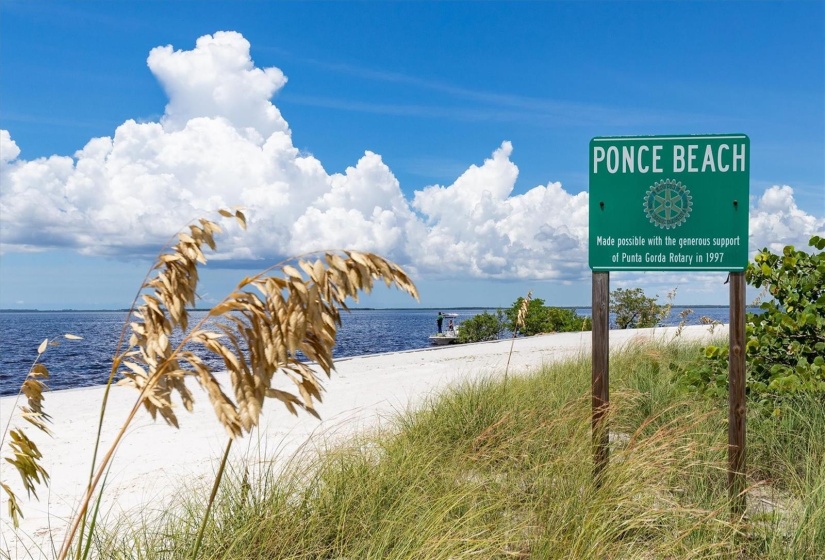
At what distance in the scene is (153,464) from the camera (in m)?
7.23

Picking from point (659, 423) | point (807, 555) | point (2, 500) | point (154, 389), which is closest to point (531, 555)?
point (807, 555)

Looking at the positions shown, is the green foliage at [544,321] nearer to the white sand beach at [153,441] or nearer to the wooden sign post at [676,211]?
the white sand beach at [153,441]

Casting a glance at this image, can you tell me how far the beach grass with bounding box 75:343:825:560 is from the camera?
3482 millimetres

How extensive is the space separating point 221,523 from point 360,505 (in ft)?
2.60

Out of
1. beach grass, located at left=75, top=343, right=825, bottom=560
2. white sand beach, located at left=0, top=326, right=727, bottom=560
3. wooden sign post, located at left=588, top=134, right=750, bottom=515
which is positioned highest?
wooden sign post, located at left=588, top=134, right=750, bottom=515

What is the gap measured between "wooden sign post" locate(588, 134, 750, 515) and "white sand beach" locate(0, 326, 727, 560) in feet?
8.93

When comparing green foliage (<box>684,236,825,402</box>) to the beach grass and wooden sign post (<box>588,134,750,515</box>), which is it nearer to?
the beach grass

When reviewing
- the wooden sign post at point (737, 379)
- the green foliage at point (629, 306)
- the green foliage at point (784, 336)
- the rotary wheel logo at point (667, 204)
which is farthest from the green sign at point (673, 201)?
the green foliage at point (629, 306)

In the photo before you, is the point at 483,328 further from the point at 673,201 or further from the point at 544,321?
the point at 673,201

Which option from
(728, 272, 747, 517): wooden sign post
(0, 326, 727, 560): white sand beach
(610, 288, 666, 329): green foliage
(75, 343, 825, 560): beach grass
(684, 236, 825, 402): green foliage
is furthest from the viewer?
(610, 288, 666, 329): green foliage

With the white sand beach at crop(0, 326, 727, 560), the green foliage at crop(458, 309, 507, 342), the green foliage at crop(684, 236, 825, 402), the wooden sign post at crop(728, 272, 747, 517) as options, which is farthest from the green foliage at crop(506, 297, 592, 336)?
the wooden sign post at crop(728, 272, 747, 517)

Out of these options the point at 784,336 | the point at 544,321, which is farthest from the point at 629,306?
the point at 784,336

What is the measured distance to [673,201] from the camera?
211 inches

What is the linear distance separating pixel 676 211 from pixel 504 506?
278 cm
